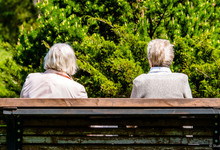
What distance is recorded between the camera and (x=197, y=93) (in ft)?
18.4

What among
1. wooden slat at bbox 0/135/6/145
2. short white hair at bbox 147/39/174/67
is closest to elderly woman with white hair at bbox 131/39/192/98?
short white hair at bbox 147/39/174/67

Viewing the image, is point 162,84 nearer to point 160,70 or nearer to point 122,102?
point 160,70

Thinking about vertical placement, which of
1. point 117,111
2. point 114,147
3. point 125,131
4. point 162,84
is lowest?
point 114,147

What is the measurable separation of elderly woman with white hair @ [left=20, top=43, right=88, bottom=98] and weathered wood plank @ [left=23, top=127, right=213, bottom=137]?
700 millimetres

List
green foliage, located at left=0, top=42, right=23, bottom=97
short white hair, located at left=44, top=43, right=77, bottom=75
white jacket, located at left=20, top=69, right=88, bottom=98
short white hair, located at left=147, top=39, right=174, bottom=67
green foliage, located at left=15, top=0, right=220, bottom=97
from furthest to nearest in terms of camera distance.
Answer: green foliage, located at left=0, top=42, right=23, bottom=97 < green foliage, located at left=15, top=0, right=220, bottom=97 < short white hair, located at left=147, top=39, right=174, bottom=67 < short white hair, located at left=44, top=43, right=77, bottom=75 < white jacket, located at left=20, top=69, right=88, bottom=98

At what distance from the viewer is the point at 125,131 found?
2.53m

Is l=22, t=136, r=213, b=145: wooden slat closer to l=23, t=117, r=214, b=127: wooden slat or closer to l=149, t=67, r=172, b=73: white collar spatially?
l=23, t=117, r=214, b=127: wooden slat

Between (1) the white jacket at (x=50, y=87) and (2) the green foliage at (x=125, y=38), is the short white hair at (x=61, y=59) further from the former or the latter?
(2) the green foliage at (x=125, y=38)

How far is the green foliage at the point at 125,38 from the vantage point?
5.43 meters

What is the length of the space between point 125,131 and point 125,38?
3.52 m

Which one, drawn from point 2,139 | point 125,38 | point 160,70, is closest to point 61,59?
point 160,70

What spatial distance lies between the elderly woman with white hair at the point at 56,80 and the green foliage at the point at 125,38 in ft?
6.42

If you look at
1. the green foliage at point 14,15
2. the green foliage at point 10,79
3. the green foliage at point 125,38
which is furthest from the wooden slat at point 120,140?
the green foliage at point 14,15

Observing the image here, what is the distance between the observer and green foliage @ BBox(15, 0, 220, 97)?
17.8 feet
